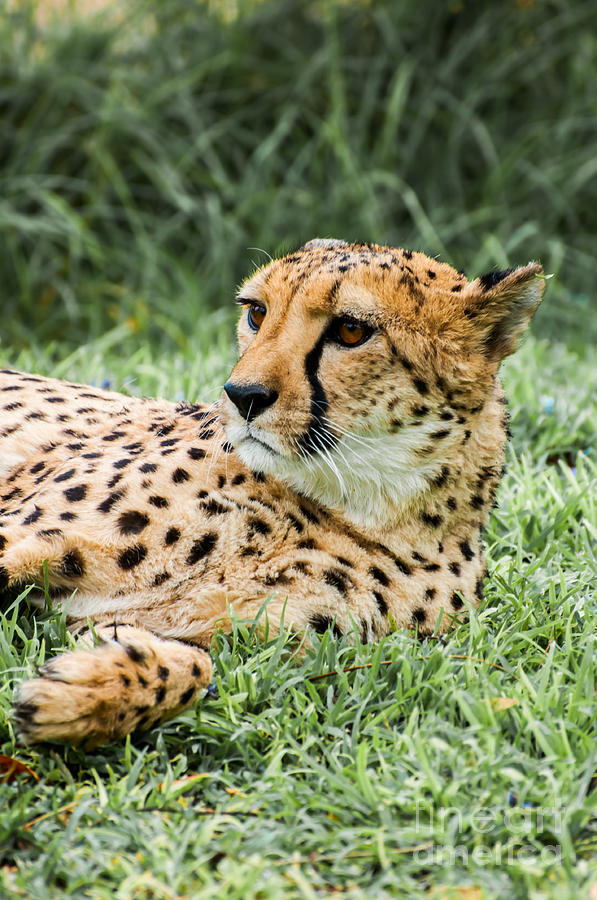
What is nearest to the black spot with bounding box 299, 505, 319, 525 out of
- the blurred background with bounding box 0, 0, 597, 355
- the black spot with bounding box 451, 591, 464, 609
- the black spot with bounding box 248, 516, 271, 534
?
the black spot with bounding box 248, 516, 271, 534

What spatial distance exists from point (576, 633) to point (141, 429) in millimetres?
1383

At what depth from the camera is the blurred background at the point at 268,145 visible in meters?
7.17

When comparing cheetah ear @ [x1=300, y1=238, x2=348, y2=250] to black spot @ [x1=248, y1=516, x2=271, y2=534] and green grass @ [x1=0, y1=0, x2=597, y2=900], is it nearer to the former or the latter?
black spot @ [x1=248, y1=516, x2=271, y2=534]

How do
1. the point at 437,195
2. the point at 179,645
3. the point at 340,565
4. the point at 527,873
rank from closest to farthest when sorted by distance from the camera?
the point at 527,873
the point at 179,645
the point at 340,565
the point at 437,195

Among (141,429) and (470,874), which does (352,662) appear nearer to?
(470,874)

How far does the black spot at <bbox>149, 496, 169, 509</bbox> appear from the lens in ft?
8.77

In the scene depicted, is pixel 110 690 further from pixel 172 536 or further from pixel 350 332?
pixel 350 332

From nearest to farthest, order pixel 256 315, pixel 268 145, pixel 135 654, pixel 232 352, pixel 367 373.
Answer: pixel 135 654, pixel 367 373, pixel 256 315, pixel 232 352, pixel 268 145

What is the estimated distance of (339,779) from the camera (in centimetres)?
217

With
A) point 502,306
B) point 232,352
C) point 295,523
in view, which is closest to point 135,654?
point 295,523

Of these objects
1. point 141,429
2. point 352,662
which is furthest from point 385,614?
point 141,429

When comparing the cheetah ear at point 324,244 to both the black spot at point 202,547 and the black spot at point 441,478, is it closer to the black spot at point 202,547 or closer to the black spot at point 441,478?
the black spot at point 441,478

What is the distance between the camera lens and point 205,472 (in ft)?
9.11

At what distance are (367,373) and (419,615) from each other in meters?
0.64
